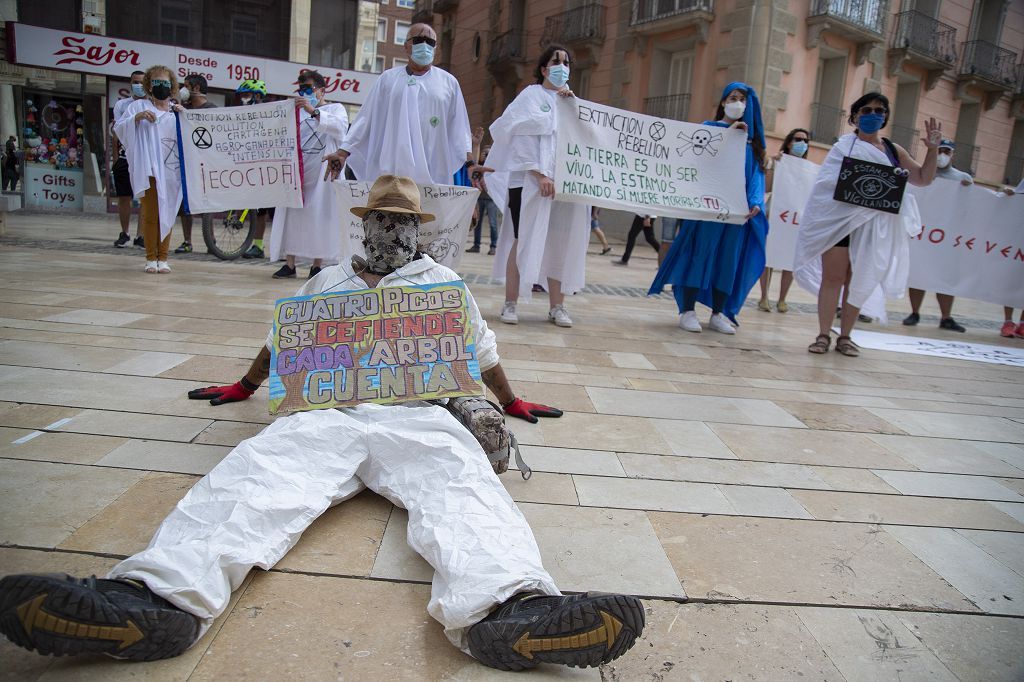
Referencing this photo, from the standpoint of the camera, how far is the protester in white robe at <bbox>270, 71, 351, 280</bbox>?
7391 millimetres

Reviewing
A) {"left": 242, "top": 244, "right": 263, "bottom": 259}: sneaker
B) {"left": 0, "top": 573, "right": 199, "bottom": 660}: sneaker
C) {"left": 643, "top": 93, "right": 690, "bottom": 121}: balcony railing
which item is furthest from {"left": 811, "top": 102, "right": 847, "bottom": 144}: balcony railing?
{"left": 0, "top": 573, "right": 199, "bottom": 660}: sneaker

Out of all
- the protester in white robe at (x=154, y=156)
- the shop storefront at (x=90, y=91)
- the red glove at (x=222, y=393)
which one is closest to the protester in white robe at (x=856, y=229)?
the red glove at (x=222, y=393)

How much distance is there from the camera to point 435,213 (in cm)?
520

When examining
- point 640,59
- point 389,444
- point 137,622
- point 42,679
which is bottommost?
point 42,679

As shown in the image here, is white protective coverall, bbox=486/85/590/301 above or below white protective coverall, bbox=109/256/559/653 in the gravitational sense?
above

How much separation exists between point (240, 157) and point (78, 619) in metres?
6.70

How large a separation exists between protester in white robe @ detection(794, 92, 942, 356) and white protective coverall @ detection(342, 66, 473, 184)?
299 centimetres

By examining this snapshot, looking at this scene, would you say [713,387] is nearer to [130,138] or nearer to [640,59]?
[130,138]

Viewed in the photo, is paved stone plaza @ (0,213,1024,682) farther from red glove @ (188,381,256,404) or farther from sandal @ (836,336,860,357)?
sandal @ (836,336,860,357)

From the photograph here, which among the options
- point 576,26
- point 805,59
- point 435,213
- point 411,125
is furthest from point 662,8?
point 435,213

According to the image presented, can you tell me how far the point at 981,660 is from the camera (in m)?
1.90

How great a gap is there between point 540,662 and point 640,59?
20.7 metres

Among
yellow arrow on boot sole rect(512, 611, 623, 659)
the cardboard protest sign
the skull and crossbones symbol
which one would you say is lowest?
yellow arrow on boot sole rect(512, 611, 623, 659)

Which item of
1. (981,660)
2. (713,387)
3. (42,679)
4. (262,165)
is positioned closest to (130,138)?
(262,165)
